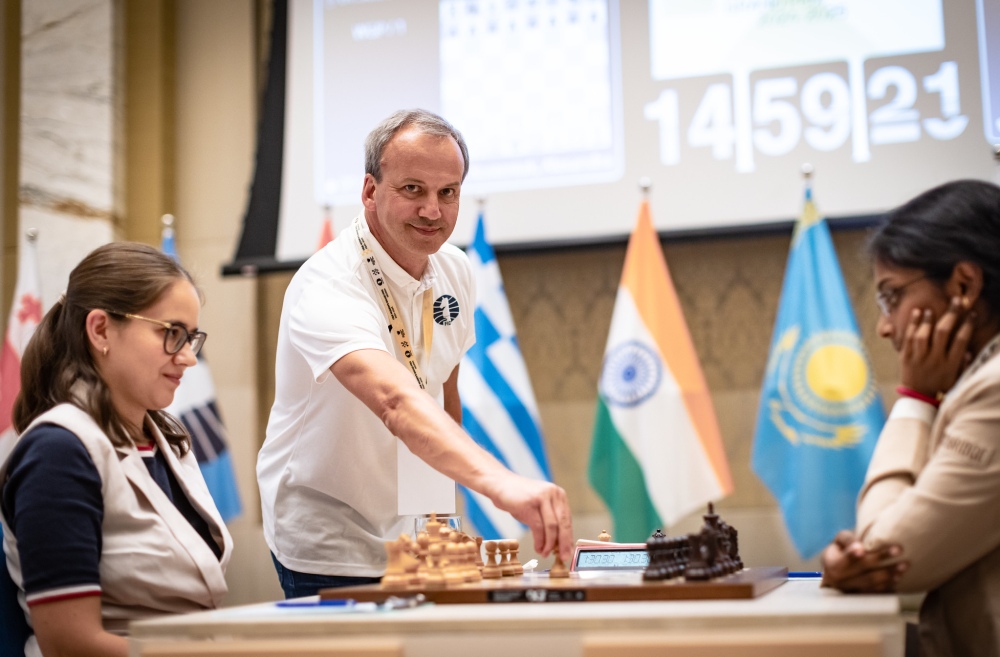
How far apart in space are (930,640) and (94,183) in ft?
17.2

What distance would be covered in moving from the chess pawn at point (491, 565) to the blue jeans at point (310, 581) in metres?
0.56

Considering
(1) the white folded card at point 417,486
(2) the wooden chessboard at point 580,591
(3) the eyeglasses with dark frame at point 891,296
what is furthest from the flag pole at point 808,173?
(2) the wooden chessboard at point 580,591

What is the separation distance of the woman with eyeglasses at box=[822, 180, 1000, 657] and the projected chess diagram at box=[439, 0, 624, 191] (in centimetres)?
330

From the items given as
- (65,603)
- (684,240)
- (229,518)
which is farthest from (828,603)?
(229,518)

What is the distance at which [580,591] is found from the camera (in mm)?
1661

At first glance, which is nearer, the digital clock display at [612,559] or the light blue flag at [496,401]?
the digital clock display at [612,559]

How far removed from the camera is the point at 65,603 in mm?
1820

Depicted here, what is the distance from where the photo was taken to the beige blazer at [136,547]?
6.40 ft

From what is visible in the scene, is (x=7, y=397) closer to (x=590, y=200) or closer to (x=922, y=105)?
(x=590, y=200)

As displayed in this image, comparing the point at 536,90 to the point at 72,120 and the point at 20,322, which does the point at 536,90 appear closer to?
the point at 72,120

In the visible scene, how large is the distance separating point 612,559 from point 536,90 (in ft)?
11.4

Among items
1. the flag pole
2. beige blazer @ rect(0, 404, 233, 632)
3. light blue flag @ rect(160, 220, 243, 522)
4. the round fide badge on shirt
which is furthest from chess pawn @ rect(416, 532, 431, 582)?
light blue flag @ rect(160, 220, 243, 522)

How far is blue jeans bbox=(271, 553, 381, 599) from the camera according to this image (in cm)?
254

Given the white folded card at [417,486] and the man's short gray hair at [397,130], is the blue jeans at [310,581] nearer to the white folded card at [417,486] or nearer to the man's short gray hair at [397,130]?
the white folded card at [417,486]
